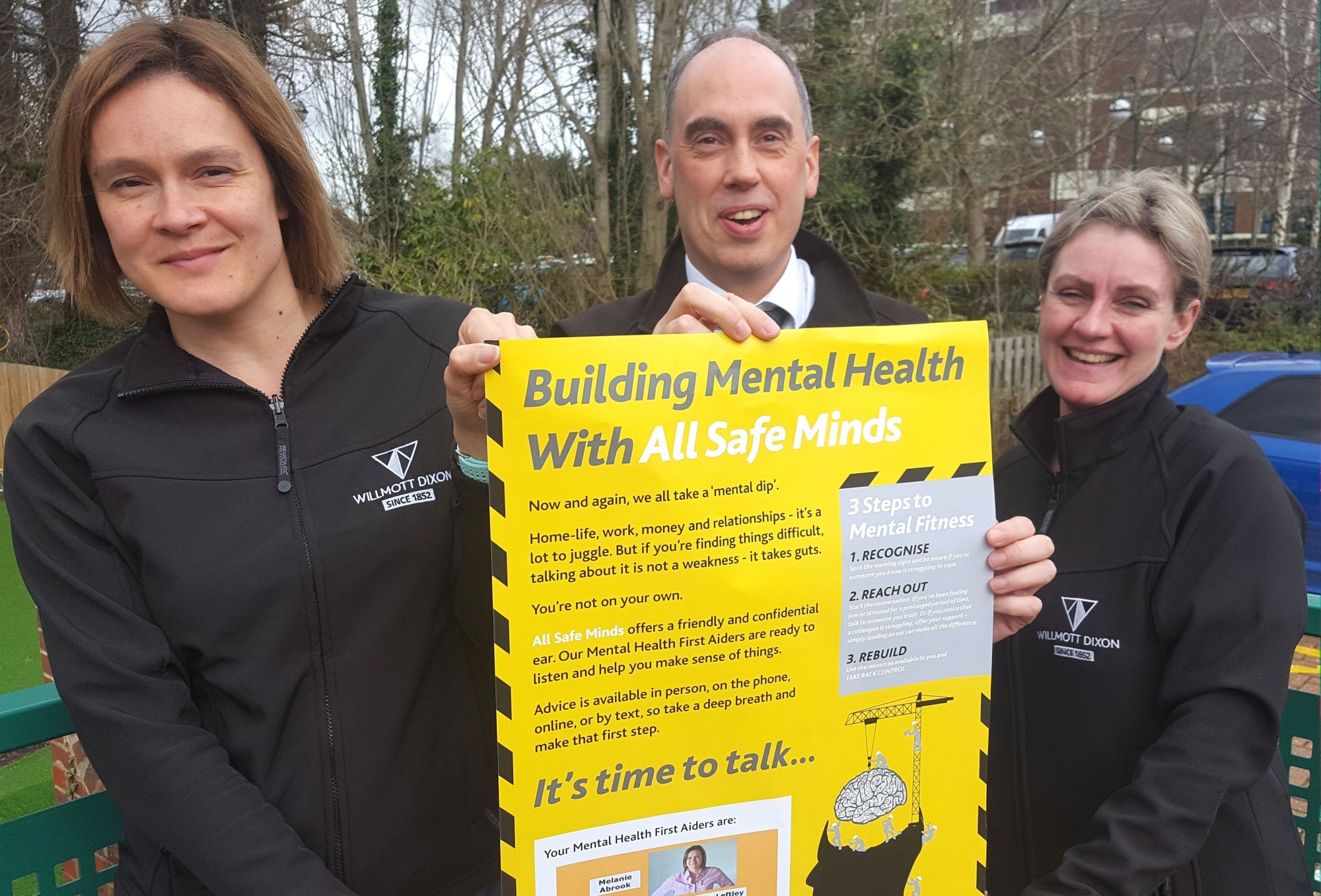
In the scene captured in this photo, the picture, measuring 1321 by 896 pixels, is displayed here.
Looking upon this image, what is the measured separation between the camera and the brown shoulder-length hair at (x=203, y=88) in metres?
1.67

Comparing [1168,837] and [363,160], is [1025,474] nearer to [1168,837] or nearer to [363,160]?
[1168,837]

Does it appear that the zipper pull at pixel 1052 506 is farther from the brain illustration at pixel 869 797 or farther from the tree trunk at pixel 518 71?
the tree trunk at pixel 518 71

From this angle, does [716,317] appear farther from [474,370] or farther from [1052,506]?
[1052,506]

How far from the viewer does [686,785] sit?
145 cm

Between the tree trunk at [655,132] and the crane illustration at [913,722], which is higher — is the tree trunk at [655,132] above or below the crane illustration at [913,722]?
above

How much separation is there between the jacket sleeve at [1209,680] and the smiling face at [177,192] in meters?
1.84

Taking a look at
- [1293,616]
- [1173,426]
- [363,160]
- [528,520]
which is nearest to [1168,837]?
[1293,616]

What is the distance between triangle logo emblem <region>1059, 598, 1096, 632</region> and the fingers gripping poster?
447 millimetres

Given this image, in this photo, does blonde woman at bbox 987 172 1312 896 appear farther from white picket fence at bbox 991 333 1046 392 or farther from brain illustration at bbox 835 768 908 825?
white picket fence at bbox 991 333 1046 392

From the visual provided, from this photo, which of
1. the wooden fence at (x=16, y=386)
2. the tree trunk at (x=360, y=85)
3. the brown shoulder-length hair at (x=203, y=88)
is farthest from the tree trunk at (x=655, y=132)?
the brown shoulder-length hair at (x=203, y=88)

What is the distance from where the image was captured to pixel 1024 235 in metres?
26.2

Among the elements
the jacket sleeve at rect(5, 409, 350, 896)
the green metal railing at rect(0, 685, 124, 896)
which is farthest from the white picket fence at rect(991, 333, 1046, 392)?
the jacket sleeve at rect(5, 409, 350, 896)

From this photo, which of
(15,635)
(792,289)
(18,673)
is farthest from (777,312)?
(15,635)

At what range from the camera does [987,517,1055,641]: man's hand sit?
1.58 meters
